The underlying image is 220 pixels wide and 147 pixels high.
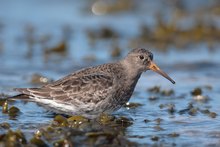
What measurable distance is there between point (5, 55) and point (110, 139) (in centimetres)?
670

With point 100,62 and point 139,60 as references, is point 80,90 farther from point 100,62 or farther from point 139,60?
point 100,62

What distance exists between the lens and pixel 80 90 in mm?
8812

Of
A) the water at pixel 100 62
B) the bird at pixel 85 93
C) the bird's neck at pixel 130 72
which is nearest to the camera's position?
the water at pixel 100 62

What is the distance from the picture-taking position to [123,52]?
1438cm

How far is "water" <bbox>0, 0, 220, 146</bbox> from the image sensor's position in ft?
28.2

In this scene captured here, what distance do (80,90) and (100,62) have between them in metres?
4.61

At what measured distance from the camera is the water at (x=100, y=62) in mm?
8609

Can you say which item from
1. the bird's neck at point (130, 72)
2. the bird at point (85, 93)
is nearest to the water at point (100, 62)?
the bird at point (85, 93)

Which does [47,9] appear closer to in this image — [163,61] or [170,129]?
[163,61]

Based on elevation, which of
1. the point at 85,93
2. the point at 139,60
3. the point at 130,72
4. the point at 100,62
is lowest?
the point at 85,93

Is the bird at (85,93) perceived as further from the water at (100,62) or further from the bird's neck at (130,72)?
the water at (100,62)

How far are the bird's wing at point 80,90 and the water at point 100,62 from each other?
41cm

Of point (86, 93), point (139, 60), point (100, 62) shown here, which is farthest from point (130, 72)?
point (100, 62)

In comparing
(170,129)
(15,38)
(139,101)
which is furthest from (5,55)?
(170,129)
